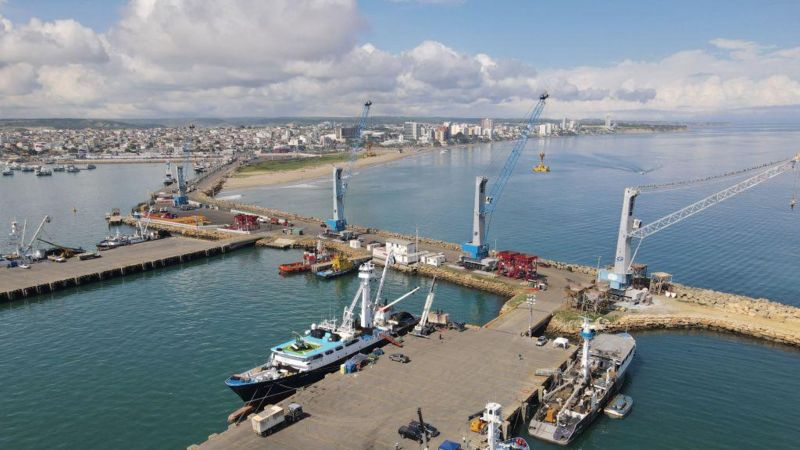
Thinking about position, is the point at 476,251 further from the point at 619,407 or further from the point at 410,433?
the point at 410,433

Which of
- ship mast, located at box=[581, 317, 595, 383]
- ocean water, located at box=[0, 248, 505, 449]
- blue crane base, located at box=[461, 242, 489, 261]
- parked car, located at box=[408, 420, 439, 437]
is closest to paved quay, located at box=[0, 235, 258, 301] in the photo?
ocean water, located at box=[0, 248, 505, 449]

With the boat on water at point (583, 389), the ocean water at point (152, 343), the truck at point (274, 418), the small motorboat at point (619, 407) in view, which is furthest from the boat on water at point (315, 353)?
the small motorboat at point (619, 407)

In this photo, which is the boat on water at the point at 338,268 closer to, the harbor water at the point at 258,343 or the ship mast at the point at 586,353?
the harbor water at the point at 258,343

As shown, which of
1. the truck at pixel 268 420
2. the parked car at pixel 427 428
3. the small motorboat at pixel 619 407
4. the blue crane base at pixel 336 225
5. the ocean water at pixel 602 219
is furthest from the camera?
the blue crane base at pixel 336 225

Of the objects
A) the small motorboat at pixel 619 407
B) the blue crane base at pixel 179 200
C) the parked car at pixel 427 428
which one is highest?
the blue crane base at pixel 179 200

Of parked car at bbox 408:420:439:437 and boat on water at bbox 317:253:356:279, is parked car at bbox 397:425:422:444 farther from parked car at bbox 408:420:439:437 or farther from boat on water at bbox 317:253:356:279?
boat on water at bbox 317:253:356:279

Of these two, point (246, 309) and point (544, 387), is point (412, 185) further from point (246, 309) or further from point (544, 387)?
point (544, 387)
